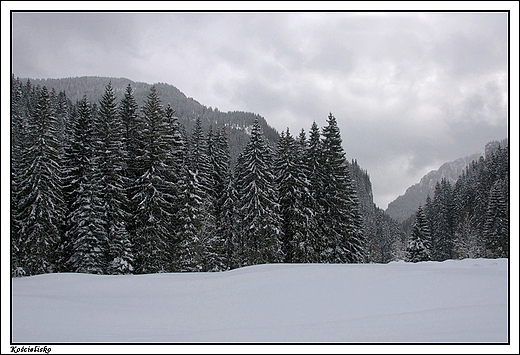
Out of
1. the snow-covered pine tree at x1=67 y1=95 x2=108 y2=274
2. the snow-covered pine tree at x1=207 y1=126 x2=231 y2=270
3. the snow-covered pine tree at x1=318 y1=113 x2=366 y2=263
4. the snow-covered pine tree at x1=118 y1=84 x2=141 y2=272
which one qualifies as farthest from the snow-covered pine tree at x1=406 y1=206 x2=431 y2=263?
the snow-covered pine tree at x1=67 y1=95 x2=108 y2=274

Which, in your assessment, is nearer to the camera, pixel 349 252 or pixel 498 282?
pixel 498 282

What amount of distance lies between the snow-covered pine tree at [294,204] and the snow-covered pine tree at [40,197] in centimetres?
1817

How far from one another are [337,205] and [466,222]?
5044 centimetres

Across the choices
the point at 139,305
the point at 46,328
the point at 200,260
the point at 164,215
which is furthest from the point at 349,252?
the point at 46,328

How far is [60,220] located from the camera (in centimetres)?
2270

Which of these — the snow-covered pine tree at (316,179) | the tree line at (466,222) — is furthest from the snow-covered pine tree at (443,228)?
the snow-covered pine tree at (316,179)

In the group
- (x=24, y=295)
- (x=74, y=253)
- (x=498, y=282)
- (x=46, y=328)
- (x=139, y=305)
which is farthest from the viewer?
(x=74, y=253)

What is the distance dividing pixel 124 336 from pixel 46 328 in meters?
1.69

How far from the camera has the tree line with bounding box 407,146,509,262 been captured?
4275 cm

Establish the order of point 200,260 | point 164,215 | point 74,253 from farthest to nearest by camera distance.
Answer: point 200,260 → point 164,215 → point 74,253

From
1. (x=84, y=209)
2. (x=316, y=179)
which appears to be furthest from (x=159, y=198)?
(x=316, y=179)

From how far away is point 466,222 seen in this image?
209 feet

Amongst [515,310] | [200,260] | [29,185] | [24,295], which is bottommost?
[200,260]

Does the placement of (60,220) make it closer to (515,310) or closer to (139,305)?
(139,305)
